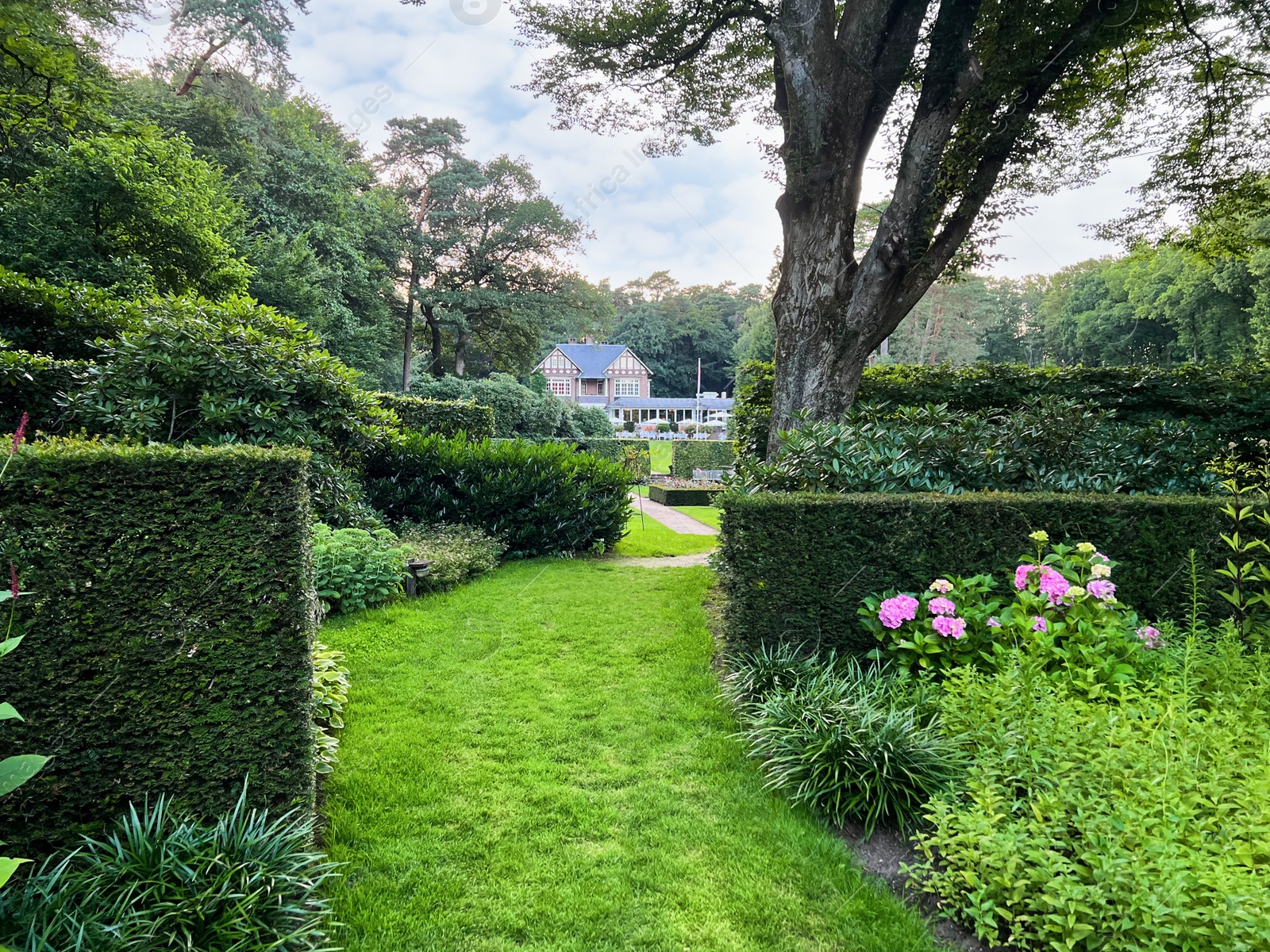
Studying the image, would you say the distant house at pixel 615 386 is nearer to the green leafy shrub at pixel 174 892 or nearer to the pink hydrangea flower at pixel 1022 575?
the pink hydrangea flower at pixel 1022 575

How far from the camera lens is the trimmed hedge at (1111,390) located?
653cm

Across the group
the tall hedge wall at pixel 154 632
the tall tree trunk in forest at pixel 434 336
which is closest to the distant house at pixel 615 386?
the tall tree trunk in forest at pixel 434 336

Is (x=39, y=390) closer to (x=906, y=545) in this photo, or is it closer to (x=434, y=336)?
(x=906, y=545)

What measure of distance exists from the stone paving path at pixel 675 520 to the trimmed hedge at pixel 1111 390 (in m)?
3.92

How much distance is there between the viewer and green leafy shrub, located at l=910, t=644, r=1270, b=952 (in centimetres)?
156

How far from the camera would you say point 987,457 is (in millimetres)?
4875

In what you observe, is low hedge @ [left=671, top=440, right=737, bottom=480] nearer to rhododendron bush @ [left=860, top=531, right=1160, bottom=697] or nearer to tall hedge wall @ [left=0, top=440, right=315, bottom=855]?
rhododendron bush @ [left=860, top=531, right=1160, bottom=697]

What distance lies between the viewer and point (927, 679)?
3.09 m

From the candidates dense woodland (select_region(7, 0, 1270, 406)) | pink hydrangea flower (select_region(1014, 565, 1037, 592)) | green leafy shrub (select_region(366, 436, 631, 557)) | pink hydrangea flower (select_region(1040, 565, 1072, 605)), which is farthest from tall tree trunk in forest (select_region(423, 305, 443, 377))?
pink hydrangea flower (select_region(1040, 565, 1072, 605))

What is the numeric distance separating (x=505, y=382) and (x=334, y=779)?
20467mm

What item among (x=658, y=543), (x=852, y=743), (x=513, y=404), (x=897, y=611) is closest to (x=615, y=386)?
(x=513, y=404)

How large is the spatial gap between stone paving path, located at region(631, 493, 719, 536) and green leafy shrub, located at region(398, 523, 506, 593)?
9.88ft

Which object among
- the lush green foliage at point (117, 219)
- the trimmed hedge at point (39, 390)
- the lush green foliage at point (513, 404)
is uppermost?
the lush green foliage at point (117, 219)

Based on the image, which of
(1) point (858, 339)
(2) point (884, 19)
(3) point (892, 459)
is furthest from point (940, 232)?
(3) point (892, 459)
